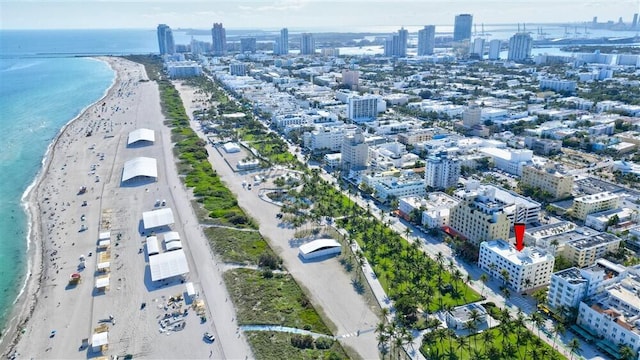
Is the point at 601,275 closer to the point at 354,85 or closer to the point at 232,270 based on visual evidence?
the point at 232,270

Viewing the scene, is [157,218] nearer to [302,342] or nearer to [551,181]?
[302,342]

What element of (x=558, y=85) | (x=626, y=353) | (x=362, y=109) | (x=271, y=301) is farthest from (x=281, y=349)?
(x=558, y=85)

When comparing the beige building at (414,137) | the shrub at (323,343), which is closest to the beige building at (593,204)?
the beige building at (414,137)

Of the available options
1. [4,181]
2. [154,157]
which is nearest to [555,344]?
[154,157]

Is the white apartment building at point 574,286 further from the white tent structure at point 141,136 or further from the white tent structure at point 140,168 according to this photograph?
the white tent structure at point 141,136

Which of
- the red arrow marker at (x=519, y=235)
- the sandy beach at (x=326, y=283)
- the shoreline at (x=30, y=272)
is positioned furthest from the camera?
the red arrow marker at (x=519, y=235)

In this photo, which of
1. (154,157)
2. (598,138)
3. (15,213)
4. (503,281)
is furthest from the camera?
(598,138)
